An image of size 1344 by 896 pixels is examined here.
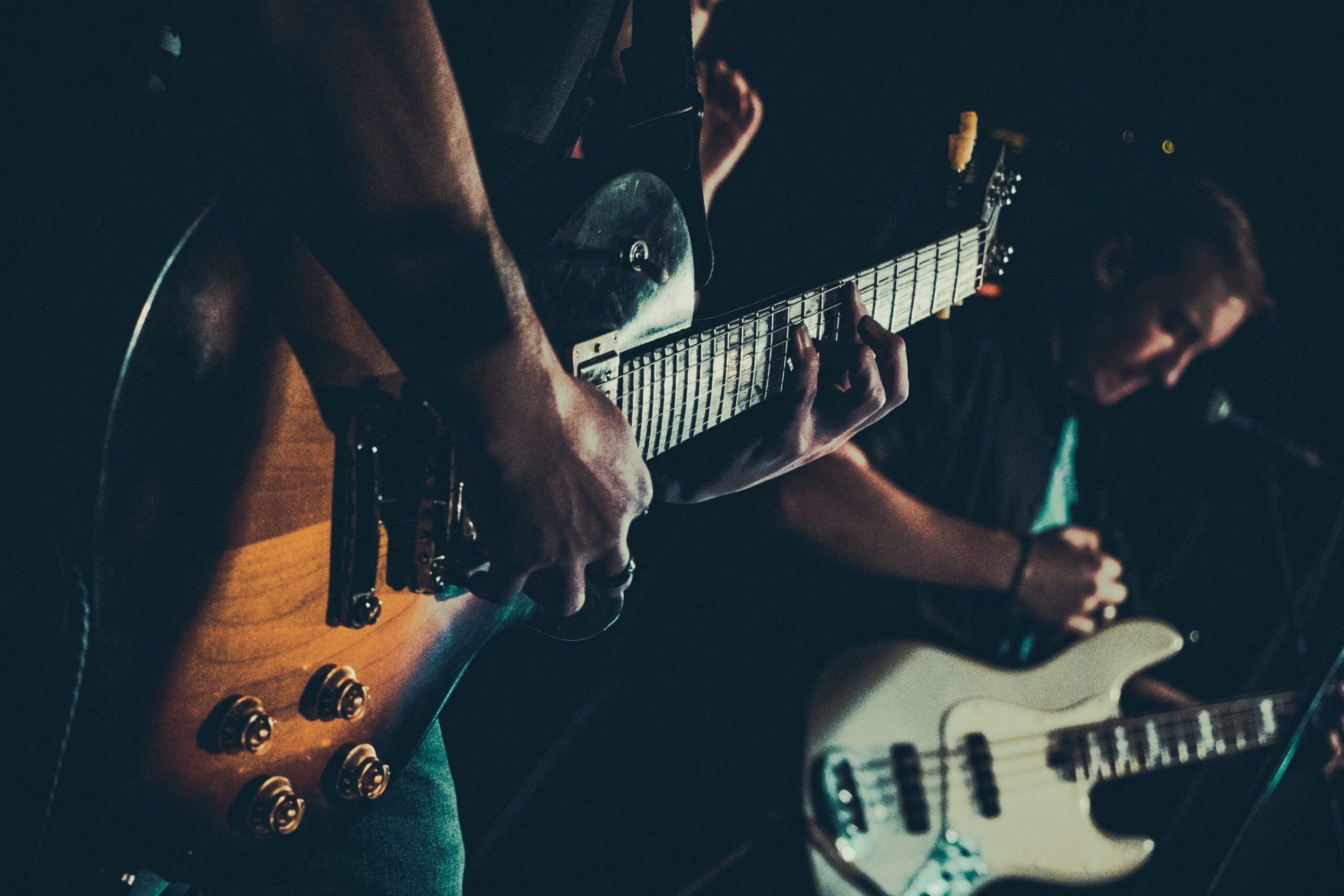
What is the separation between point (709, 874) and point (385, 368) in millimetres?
1631

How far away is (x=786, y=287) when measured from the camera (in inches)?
67.5

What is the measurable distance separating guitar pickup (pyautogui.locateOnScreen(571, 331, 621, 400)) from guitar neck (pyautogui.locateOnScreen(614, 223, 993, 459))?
0.01 m

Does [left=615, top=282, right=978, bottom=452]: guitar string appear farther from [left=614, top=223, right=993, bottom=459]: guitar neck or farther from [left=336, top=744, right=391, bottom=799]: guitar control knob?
[left=336, top=744, right=391, bottom=799]: guitar control knob

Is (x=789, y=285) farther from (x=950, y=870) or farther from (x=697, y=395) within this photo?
(x=950, y=870)

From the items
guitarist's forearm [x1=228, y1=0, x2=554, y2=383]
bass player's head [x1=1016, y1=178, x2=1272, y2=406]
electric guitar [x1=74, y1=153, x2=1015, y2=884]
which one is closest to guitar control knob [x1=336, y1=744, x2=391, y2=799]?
electric guitar [x1=74, y1=153, x2=1015, y2=884]

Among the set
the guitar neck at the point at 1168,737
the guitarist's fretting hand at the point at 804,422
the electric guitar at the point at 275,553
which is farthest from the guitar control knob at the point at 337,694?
the guitar neck at the point at 1168,737

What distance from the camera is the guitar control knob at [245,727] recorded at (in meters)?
0.57

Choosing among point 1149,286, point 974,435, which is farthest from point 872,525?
point 1149,286

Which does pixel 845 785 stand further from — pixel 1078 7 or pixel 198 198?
pixel 1078 7

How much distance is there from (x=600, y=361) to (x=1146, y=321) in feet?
6.08

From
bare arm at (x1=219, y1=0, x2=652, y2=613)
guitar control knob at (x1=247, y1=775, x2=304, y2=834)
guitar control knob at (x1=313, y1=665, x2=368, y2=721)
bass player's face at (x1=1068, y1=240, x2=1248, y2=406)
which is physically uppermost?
bare arm at (x1=219, y1=0, x2=652, y2=613)

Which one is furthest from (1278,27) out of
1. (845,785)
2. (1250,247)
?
(845,785)

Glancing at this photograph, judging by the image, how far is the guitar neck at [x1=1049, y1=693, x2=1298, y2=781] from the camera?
6.04ft

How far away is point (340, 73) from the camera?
0.47m
